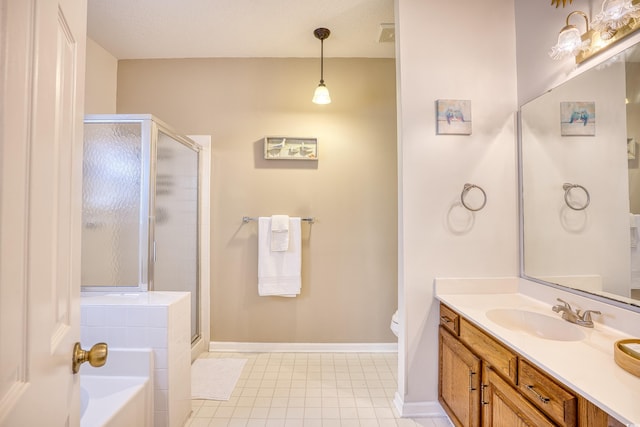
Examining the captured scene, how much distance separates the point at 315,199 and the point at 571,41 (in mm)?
1882

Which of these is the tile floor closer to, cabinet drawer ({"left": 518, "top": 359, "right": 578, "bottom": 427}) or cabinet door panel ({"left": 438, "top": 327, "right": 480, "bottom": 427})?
cabinet door panel ({"left": 438, "top": 327, "right": 480, "bottom": 427})

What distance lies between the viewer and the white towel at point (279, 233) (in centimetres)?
256

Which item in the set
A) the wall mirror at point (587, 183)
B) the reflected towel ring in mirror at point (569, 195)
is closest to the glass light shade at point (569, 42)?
the wall mirror at point (587, 183)

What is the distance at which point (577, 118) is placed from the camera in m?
1.45

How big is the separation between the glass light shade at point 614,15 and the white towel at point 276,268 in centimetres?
213

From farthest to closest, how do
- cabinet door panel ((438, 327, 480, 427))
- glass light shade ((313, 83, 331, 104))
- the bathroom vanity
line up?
glass light shade ((313, 83, 331, 104))
cabinet door panel ((438, 327, 480, 427))
the bathroom vanity

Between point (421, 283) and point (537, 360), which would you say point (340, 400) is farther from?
point (537, 360)

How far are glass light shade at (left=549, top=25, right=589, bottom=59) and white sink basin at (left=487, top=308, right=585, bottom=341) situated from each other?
1.24m

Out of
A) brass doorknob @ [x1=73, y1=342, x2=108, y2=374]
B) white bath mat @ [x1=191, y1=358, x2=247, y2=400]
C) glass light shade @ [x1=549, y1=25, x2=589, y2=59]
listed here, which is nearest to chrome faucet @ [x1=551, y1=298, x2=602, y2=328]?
glass light shade @ [x1=549, y1=25, x2=589, y2=59]

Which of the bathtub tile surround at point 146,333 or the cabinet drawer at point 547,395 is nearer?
the cabinet drawer at point 547,395

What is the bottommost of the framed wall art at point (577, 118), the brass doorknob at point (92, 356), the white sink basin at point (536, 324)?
the white sink basin at point (536, 324)

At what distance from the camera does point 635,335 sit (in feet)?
3.82

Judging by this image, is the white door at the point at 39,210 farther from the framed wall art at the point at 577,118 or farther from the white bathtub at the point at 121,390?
the framed wall art at the point at 577,118

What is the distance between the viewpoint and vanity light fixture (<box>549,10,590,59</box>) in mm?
1386
